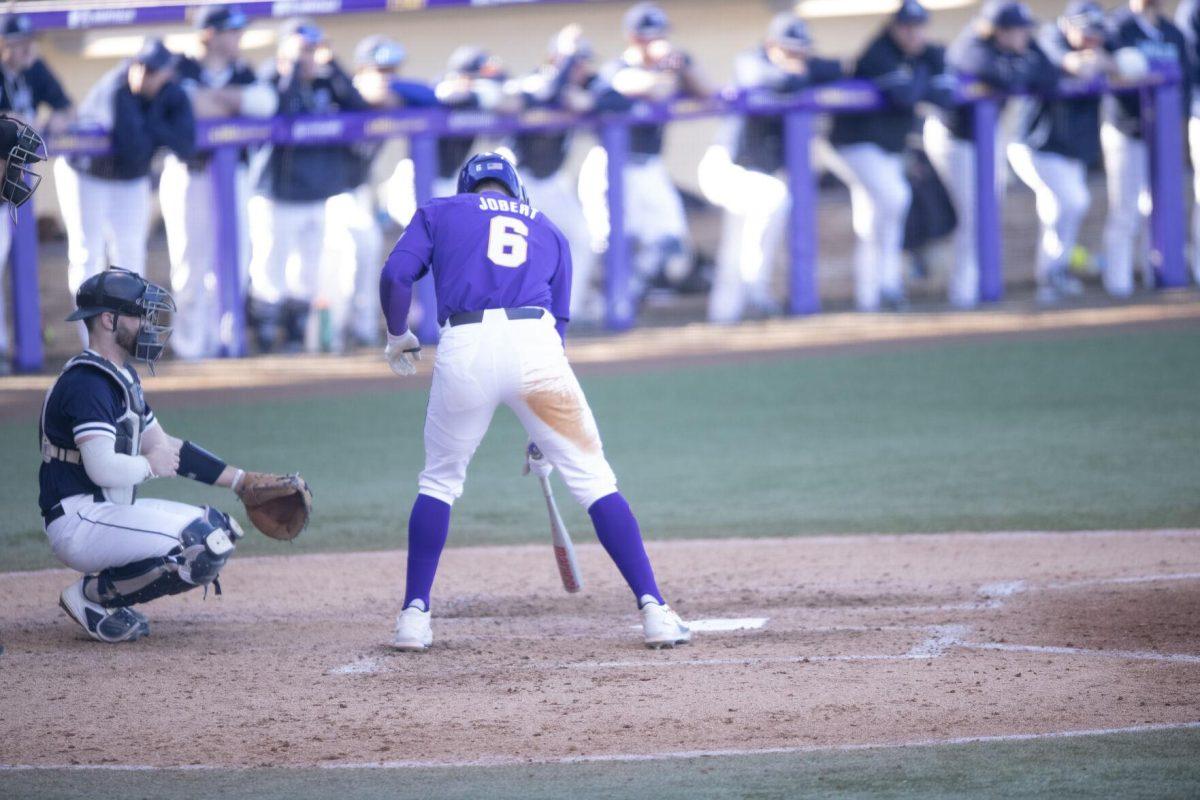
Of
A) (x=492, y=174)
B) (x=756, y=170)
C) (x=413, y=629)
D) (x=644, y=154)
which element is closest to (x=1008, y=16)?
(x=756, y=170)

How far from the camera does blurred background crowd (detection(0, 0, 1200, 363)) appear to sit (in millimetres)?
11984

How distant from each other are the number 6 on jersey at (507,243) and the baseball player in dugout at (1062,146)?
31.3 ft

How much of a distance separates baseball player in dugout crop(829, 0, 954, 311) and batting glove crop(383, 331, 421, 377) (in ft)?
27.7

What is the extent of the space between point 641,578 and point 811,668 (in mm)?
639

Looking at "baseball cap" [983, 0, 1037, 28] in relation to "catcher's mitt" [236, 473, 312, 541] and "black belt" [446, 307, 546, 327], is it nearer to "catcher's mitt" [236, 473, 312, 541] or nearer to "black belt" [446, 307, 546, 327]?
"black belt" [446, 307, 546, 327]

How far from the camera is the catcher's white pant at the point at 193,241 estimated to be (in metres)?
12.3

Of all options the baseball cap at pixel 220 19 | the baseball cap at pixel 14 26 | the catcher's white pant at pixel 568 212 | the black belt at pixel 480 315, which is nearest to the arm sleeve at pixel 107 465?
the black belt at pixel 480 315

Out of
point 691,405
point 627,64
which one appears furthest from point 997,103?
point 691,405

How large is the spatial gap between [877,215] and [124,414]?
910 centimetres

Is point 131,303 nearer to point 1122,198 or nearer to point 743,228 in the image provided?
point 743,228

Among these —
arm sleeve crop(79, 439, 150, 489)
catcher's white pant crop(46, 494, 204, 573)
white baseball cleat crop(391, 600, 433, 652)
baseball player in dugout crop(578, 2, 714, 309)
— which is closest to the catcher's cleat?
catcher's white pant crop(46, 494, 204, 573)

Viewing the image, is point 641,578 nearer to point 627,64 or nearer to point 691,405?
point 691,405

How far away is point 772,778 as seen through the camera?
12.6 ft

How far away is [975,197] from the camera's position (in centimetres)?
1388
